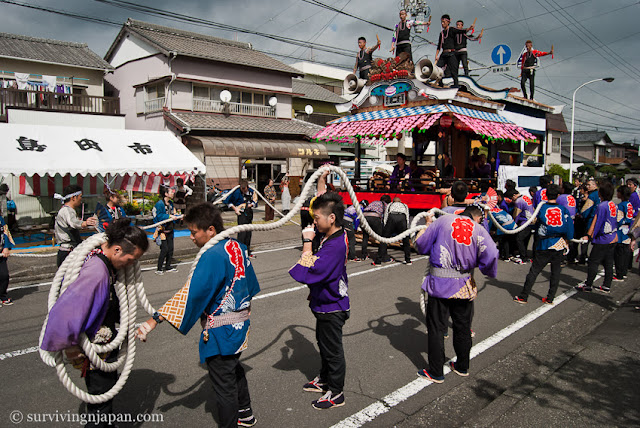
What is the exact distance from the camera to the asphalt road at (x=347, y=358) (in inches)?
146

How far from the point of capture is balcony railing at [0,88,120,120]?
17.4 m

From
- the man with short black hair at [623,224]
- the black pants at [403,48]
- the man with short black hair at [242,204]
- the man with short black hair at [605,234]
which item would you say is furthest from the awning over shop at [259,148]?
the man with short black hair at [623,224]

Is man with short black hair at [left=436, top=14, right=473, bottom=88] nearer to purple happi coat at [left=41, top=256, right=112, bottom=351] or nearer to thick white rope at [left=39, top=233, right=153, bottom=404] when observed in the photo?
thick white rope at [left=39, top=233, right=153, bottom=404]

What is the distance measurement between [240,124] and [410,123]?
1365 cm

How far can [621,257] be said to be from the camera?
26.5 feet

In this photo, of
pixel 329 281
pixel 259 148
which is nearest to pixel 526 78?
pixel 259 148

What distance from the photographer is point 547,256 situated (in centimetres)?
674

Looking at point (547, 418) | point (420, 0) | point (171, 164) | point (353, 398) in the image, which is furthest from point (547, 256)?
point (420, 0)

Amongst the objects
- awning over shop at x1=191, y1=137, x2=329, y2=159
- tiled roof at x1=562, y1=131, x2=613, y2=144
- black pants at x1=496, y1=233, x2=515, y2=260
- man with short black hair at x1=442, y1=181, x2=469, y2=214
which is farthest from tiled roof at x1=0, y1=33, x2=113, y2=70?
tiled roof at x1=562, y1=131, x2=613, y2=144

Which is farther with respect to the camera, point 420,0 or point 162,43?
point 162,43

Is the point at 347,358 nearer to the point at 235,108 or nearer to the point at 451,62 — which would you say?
the point at 451,62

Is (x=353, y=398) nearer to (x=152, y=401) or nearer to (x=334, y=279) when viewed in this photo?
(x=334, y=279)

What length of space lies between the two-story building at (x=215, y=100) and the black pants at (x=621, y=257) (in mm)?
16294

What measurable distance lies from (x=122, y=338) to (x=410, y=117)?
9.62 meters
